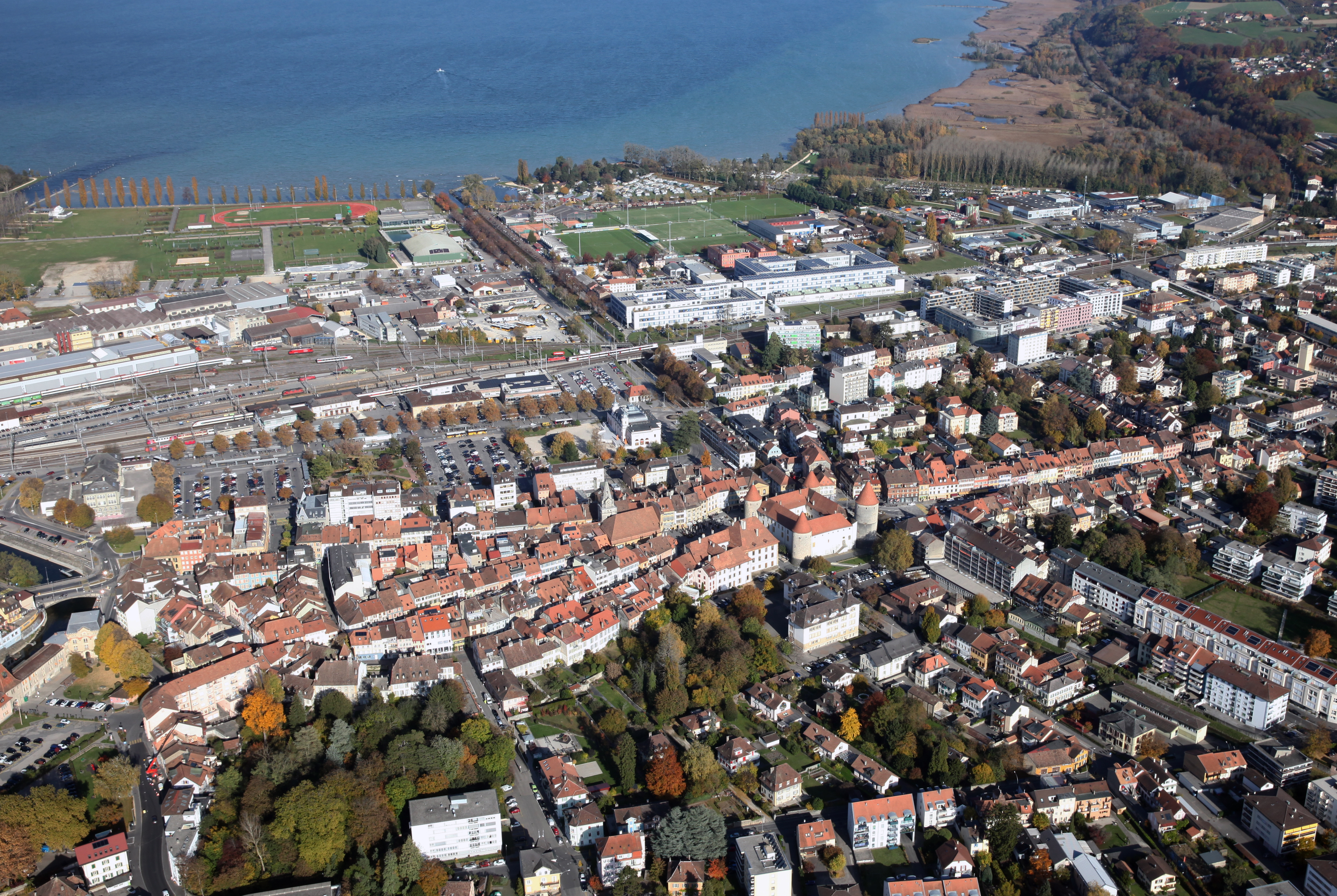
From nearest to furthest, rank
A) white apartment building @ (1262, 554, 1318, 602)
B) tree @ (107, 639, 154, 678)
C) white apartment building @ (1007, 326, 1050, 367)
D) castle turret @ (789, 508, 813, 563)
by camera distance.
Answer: tree @ (107, 639, 154, 678)
white apartment building @ (1262, 554, 1318, 602)
castle turret @ (789, 508, 813, 563)
white apartment building @ (1007, 326, 1050, 367)

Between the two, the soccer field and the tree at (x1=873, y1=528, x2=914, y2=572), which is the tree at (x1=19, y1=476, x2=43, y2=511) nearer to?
the tree at (x1=873, y1=528, x2=914, y2=572)

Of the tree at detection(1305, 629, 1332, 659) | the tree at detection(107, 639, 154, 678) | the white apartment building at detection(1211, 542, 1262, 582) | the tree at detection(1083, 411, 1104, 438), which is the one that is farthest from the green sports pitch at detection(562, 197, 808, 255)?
the tree at detection(1305, 629, 1332, 659)

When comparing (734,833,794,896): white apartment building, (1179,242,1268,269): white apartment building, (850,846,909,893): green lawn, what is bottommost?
(850,846,909,893): green lawn

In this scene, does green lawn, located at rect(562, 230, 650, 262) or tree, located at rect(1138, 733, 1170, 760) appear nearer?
tree, located at rect(1138, 733, 1170, 760)

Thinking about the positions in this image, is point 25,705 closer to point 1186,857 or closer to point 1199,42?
point 1186,857

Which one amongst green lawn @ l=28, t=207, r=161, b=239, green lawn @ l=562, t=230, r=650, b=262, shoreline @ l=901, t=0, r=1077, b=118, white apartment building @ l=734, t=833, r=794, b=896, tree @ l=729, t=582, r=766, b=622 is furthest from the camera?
shoreline @ l=901, t=0, r=1077, b=118

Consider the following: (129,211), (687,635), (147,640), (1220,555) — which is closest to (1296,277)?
(1220,555)

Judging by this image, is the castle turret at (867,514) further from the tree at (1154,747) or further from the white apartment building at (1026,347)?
the white apartment building at (1026,347)
